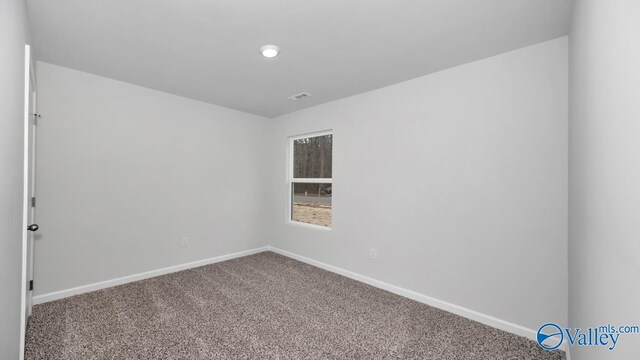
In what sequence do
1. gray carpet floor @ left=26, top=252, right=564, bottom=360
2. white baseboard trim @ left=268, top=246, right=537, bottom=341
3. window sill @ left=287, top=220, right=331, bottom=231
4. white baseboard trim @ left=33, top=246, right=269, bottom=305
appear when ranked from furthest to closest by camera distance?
window sill @ left=287, top=220, right=331, bottom=231
white baseboard trim @ left=33, top=246, right=269, bottom=305
white baseboard trim @ left=268, top=246, right=537, bottom=341
gray carpet floor @ left=26, top=252, right=564, bottom=360

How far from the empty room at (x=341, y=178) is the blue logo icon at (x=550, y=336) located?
12mm

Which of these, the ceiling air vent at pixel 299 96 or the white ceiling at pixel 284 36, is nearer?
the white ceiling at pixel 284 36

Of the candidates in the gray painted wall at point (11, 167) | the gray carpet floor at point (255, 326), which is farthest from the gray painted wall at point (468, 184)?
the gray painted wall at point (11, 167)

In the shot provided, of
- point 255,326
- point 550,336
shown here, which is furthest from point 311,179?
point 550,336

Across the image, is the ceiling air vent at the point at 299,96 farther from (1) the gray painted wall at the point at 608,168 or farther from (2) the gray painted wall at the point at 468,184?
(1) the gray painted wall at the point at 608,168

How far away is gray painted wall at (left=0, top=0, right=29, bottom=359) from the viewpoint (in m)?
1.20

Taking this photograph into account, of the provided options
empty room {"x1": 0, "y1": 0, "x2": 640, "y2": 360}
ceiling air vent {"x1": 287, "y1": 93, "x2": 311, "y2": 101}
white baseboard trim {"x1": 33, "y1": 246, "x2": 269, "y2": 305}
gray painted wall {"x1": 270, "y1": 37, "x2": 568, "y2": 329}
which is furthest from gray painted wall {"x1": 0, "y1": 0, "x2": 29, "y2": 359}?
gray painted wall {"x1": 270, "y1": 37, "x2": 568, "y2": 329}

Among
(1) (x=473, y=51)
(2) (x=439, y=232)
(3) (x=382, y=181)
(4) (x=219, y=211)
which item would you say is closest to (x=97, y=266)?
(4) (x=219, y=211)

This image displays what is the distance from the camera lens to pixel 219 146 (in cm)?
409

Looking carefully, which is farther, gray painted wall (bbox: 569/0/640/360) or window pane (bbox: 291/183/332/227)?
window pane (bbox: 291/183/332/227)

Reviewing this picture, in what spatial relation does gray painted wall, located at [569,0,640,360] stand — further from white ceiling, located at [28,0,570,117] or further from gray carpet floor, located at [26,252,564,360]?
gray carpet floor, located at [26,252,564,360]

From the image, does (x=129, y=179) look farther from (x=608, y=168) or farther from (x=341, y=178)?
(x=608, y=168)

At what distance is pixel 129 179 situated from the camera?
3244 millimetres

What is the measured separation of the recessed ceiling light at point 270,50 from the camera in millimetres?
2285
